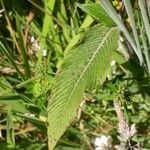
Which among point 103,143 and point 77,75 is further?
point 103,143

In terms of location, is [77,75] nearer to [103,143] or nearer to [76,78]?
[76,78]

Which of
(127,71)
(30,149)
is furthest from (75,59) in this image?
(30,149)

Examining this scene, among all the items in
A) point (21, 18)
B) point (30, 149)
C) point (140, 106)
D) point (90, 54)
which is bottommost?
point (30, 149)

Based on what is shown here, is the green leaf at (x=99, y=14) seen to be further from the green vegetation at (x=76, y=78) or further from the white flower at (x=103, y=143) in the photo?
the white flower at (x=103, y=143)

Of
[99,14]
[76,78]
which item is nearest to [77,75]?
[76,78]

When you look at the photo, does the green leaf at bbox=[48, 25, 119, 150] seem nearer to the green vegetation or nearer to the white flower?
the green vegetation

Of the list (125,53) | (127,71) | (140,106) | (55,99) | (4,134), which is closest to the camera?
(55,99)

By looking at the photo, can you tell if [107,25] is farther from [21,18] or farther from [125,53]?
[21,18]

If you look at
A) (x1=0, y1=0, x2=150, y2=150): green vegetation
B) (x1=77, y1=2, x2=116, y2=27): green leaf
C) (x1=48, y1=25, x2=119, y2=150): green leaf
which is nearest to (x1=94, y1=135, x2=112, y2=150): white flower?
(x1=0, y1=0, x2=150, y2=150): green vegetation

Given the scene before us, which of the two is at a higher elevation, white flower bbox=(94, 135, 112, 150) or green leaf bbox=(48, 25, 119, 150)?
green leaf bbox=(48, 25, 119, 150)
